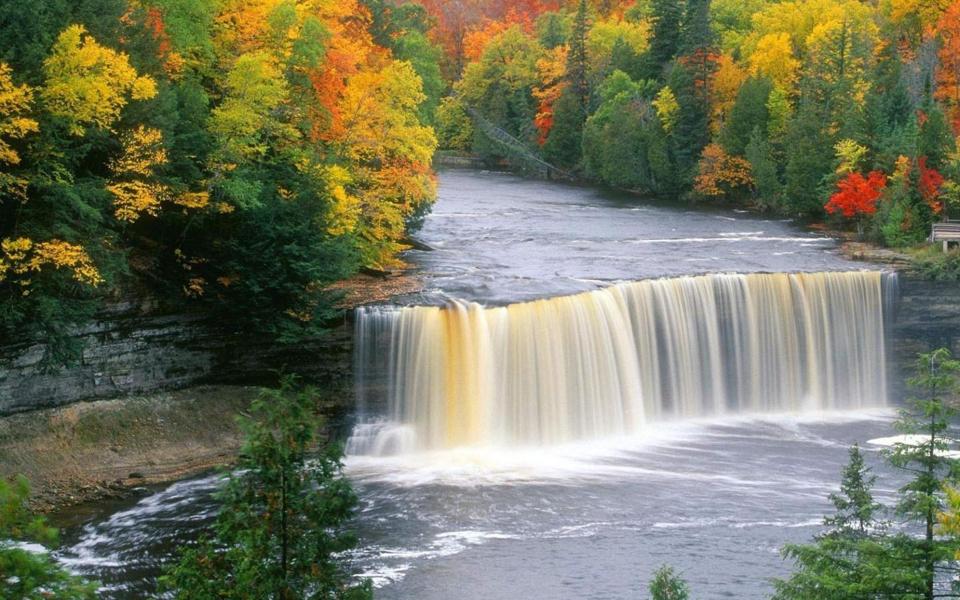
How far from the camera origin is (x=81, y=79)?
29766mm

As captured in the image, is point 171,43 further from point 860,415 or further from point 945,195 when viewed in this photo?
point 945,195

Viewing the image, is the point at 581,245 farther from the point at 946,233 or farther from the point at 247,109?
the point at 247,109

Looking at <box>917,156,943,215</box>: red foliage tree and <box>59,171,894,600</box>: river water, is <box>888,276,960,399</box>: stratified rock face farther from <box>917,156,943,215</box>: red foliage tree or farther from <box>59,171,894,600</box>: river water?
<box>917,156,943,215</box>: red foliage tree

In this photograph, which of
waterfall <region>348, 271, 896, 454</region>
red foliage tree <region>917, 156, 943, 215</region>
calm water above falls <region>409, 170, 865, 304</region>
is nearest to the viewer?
waterfall <region>348, 271, 896, 454</region>

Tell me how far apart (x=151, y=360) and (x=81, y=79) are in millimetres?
7041

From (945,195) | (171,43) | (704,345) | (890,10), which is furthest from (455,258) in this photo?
(890,10)

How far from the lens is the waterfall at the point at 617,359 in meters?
35.2

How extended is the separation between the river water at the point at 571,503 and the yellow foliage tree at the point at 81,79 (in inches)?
Result: 332

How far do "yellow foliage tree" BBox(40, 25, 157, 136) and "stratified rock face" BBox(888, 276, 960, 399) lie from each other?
24046 millimetres

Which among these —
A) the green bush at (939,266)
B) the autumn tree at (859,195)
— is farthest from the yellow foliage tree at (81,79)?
the autumn tree at (859,195)

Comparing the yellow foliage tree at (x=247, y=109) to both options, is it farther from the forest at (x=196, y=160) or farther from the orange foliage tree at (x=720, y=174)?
the orange foliage tree at (x=720, y=174)

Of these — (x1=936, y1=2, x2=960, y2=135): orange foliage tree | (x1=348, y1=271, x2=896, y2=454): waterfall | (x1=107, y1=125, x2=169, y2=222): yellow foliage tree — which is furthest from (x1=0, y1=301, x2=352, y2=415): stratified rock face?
(x1=936, y1=2, x2=960, y2=135): orange foliage tree

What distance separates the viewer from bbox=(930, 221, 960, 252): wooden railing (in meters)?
45.6

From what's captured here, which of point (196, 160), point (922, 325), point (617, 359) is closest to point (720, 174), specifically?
point (922, 325)
